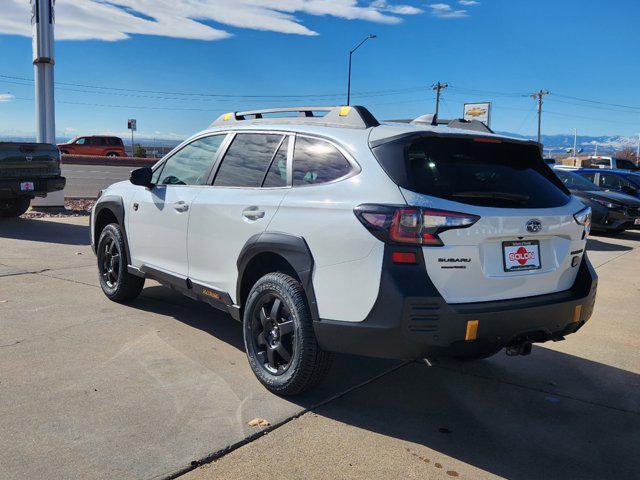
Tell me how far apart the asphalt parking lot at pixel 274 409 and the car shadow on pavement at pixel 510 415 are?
0.01m

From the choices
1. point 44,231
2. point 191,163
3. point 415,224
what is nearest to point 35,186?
point 44,231

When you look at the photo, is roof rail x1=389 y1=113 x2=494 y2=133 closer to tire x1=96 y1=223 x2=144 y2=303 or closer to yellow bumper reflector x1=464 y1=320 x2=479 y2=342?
yellow bumper reflector x1=464 y1=320 x2=479 y2=342

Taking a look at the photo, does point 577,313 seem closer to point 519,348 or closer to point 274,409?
point 519,348

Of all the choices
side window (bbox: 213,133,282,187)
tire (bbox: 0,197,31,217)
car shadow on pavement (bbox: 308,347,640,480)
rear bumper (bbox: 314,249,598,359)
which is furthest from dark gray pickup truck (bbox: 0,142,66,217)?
rear bumper (bbox: 314,249,598,359)

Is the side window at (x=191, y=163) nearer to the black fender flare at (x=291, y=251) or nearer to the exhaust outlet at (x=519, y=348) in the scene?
the black fender flare at (x=291, y=251)

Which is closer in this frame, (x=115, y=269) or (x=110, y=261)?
(x=115, y=269)

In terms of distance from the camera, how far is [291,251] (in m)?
3.59

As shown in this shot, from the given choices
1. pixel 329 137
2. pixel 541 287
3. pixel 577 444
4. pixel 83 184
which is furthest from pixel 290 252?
pixel 83 184

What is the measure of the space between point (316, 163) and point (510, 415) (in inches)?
77.8

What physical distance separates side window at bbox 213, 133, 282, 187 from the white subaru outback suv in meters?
0.01

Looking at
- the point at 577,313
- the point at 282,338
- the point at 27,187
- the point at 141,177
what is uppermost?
the point at 141,177

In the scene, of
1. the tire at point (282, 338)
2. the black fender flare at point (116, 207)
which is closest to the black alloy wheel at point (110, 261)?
the black fender flare at point (116, 207)

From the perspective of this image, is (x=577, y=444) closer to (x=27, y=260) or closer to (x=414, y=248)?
(x=414, y=248)

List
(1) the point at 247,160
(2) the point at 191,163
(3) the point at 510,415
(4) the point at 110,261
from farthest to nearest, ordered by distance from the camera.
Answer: (4) the point at 110,261 < (2) the point at 191,163 < (1) the point at 247,160 < (3) the point at 510,415
